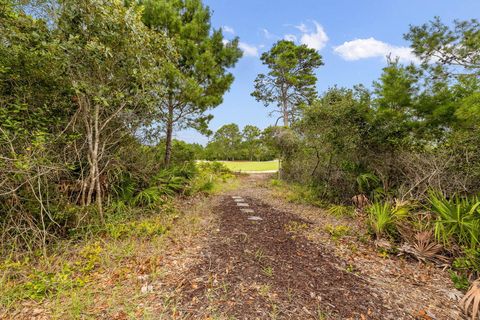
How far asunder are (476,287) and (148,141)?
18.5ft

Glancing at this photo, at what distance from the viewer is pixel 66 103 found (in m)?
3.40

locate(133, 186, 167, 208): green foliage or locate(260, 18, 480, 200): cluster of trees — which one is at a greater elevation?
locate(260, 18, 480, 200): cluster of trees

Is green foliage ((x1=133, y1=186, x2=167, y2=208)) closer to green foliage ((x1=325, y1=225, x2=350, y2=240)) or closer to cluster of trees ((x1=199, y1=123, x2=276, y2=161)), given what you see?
green foliage ((x1=325, y1=225, x2=350, y2=240))

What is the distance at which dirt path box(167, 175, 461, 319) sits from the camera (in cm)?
185

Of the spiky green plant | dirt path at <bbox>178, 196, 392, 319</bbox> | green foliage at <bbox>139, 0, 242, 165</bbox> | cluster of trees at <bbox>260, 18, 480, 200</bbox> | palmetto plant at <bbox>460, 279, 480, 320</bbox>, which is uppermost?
green foliage at <bbox>139, 0, 242, 165</bbox>

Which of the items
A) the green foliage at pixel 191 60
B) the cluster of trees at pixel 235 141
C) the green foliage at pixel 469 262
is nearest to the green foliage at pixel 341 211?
the green foliage at pixel 469 262

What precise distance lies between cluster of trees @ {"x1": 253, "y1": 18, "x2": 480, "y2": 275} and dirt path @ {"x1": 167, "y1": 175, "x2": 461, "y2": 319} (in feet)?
2.66

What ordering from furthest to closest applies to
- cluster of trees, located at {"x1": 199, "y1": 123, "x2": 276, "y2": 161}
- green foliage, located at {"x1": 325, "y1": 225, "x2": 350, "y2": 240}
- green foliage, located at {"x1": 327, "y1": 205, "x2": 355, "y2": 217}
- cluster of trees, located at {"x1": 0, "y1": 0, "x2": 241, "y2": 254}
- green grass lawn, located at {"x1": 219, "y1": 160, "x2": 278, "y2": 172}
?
cluster of trees, located at {"x1": 199, "y1": 123, "x2": 276, "y2": 161} → green grass lawn, located at {"x1": 219, "y1": 160, "x2": 278, "y2": 172} → green foliage, located at {"x1": 327, "y1": 205, "x2": 355, "y2": 217} → green foliage, located at {"x1": 325, "y1": 225, "x2": 350, "y2": 240} → cluster of trees, located at {"x1": 0, "y1": 0, "x2": 241, "y2": 254}

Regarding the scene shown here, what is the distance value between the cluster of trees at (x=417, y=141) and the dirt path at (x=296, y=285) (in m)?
0.81

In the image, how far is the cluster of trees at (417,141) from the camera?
3222 mm

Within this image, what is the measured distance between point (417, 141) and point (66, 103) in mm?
6854

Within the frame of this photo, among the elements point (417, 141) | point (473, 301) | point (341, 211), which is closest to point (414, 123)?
point (417, 141)

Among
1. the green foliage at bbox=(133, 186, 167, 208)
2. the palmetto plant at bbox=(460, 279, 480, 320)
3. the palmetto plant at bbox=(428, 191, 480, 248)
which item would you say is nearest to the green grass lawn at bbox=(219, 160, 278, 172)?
the green foliage at bbox=(133, 186, 167, 208)

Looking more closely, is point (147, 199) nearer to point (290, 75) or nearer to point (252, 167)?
point (290, 75)
